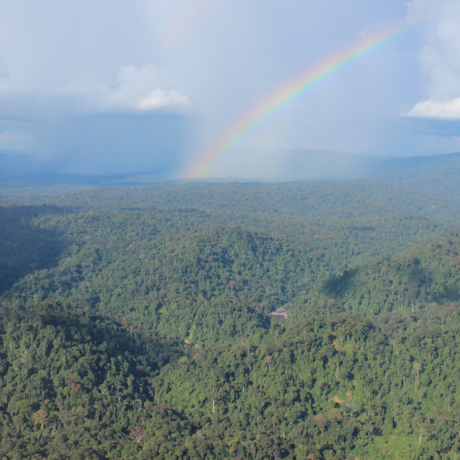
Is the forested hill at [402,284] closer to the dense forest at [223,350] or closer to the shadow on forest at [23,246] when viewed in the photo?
the dense forest at [223,350]

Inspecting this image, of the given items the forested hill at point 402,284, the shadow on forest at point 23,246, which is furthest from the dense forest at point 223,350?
the shadow on forest at point 23,246

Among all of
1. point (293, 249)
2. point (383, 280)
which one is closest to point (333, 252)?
point (293, 249)

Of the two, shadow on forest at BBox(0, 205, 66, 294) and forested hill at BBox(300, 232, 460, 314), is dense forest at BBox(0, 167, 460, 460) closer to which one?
forested hill at BBox(300, 232, 460, 314)

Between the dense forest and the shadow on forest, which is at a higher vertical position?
the shadow on forest

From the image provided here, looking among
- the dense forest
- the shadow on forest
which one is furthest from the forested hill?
the shadow on forest

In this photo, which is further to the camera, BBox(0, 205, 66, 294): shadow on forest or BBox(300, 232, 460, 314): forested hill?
BBox(0, 205, 66, 294): shadow on forest

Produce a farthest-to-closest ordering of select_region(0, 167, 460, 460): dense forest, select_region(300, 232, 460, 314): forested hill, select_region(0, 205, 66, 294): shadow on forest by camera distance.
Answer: select_region(0, 205, 66, 294): shadow on forest
select_region(300, 232, 460, 314): forested hill
select_region(0, 167, 460, 460): dense forest
